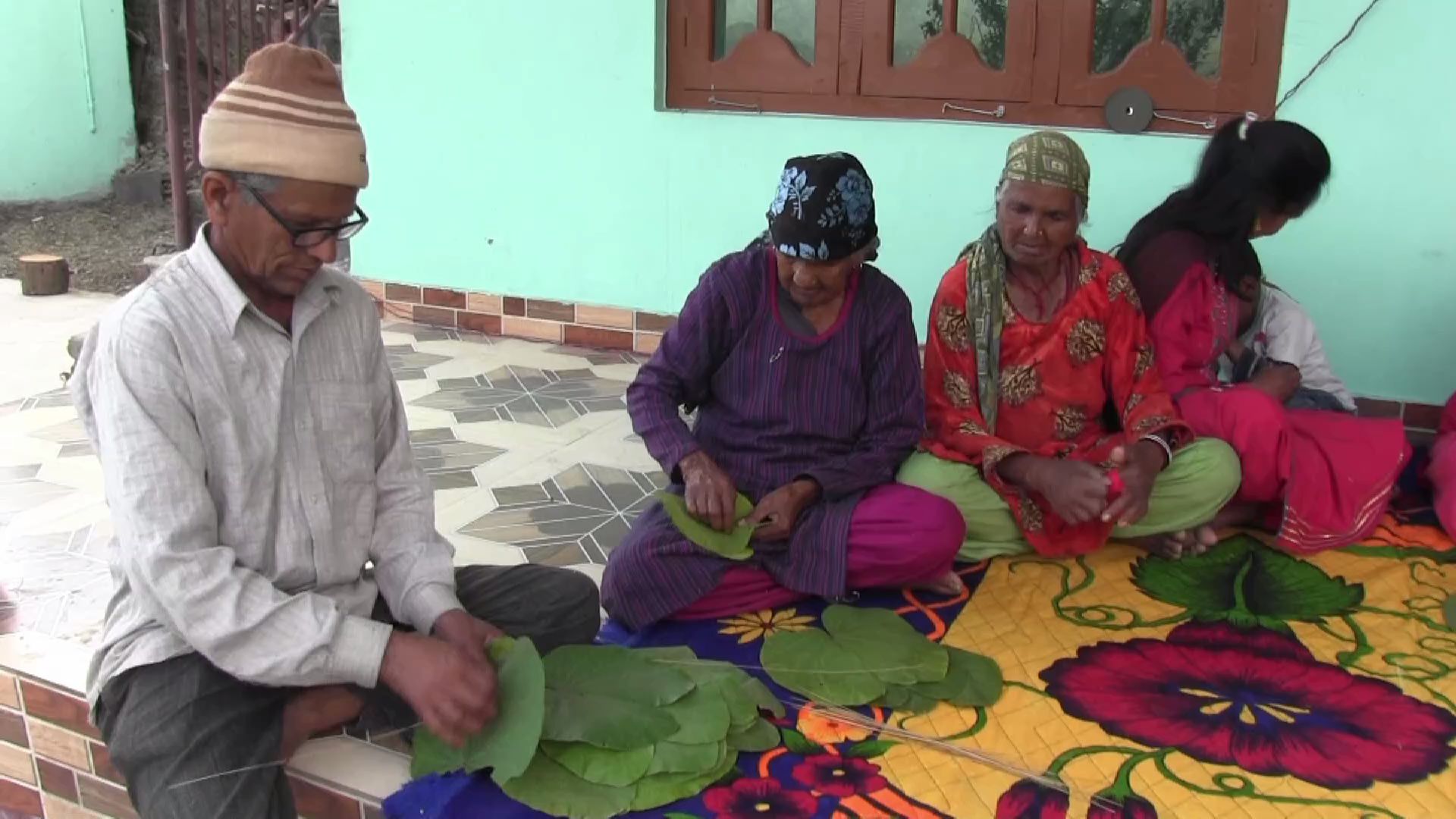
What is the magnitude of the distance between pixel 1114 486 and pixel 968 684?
65cm

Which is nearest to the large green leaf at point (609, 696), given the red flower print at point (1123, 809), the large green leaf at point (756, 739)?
the large green leaf at point (756, 739)

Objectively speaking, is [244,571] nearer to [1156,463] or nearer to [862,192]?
[862,192]

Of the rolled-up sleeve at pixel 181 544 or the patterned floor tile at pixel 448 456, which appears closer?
the rolled-up sleeve at pixel 181 544

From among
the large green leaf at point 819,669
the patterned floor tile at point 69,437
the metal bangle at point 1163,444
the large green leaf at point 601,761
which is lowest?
the patterned floor tile at point 69,437

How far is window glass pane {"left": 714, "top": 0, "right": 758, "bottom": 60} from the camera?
4.51m

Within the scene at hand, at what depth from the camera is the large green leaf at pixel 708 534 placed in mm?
2438

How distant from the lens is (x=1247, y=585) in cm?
281

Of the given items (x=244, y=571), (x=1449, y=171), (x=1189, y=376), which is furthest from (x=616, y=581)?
(x=1449, y=171)

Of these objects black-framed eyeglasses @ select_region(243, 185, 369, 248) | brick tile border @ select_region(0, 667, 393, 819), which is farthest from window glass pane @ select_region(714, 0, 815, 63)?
brick tile border @ select_region(0, 667, 393, 819)

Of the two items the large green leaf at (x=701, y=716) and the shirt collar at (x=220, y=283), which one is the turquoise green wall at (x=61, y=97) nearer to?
the shirt collar at (x=220, y=283)

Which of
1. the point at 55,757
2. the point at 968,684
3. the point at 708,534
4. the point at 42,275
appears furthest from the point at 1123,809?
the point at 42,275

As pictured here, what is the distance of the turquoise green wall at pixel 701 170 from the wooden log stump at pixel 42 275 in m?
1.73

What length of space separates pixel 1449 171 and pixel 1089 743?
2.44m

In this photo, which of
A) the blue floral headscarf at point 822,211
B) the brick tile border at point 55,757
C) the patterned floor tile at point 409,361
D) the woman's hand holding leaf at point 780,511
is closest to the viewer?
the brick tile border at point 55,757
